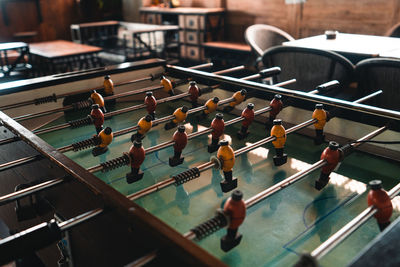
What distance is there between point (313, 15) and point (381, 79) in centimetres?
313

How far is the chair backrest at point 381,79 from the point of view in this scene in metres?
2.16

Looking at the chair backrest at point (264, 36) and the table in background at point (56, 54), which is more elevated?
the chair backrest at point (264, 36)

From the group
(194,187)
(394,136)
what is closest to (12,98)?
(194,187)

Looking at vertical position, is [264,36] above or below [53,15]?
below

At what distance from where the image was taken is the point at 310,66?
2.73 metres

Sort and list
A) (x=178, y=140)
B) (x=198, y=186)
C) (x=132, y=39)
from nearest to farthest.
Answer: (x=178, y=140) → (x=198, y=186) → (x=132, y=39)

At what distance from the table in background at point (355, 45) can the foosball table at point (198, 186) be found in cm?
123

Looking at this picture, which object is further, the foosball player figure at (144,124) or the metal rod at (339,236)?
the foosball player figure at (144,124)

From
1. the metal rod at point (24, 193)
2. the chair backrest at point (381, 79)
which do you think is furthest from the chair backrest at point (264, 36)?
the metal rod at point (24, 193)

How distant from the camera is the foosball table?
0.80 metres

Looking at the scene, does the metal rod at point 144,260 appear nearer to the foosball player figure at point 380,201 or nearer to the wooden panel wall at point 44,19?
the foosball player figure at point 380,201

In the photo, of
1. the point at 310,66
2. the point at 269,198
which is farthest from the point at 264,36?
the point at 269,198

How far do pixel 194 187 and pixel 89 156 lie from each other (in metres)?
0.59

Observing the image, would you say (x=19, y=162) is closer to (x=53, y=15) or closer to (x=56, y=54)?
(x=56, y=54)
